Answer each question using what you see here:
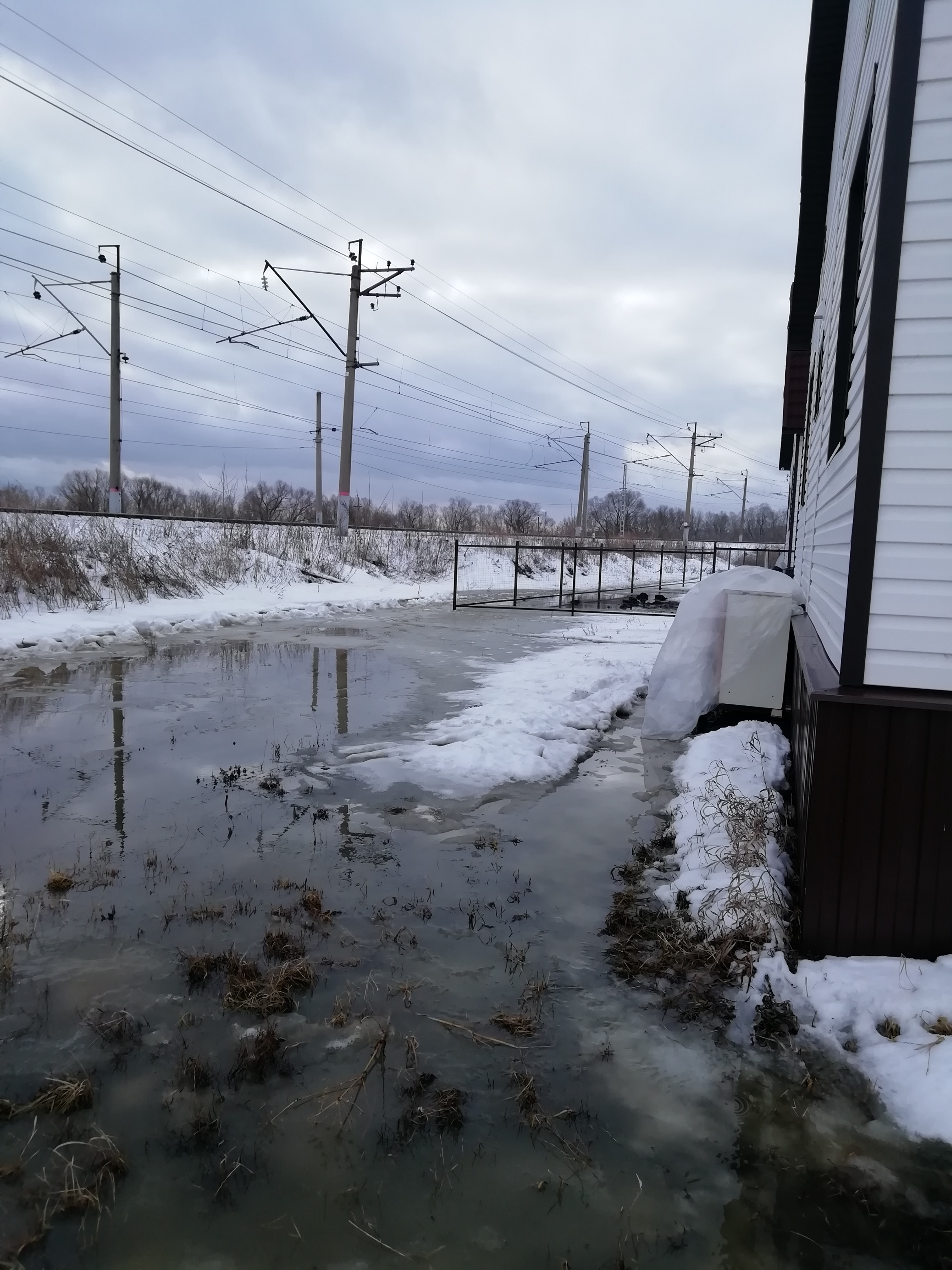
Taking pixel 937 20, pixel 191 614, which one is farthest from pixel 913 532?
pixel 191 614

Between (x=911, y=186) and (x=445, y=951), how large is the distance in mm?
4109

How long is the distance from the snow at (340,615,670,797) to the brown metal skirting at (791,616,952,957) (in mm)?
3024

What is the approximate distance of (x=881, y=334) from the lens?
3.57 meters

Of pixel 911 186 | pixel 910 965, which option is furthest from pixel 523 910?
pixel 911 186

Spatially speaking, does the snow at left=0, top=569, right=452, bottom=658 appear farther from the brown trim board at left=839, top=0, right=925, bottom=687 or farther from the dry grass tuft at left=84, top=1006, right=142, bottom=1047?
the brown trim board at left=839, top=0, right=925, bottom=687

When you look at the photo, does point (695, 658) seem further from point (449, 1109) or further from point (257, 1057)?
point (257, 1057)

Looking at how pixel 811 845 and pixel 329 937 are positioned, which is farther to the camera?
pixel 329 937

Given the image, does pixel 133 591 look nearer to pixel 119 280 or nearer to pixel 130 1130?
pixel 119 280

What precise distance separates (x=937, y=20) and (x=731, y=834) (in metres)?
4.11

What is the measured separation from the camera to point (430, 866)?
4.83 meters

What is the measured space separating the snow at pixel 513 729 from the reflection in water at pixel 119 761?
1.76 metres

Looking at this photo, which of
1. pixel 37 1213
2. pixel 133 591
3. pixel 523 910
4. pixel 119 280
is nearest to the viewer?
pixel 37 1213

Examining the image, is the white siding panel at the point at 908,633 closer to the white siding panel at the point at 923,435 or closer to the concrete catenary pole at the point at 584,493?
the white siding panel at the point at 923,435

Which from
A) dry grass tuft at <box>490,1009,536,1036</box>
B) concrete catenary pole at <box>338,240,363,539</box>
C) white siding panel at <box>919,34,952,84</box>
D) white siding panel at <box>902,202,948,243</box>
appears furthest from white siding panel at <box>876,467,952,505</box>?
concrete catenary pole at <box>338,240,363,539</box>
